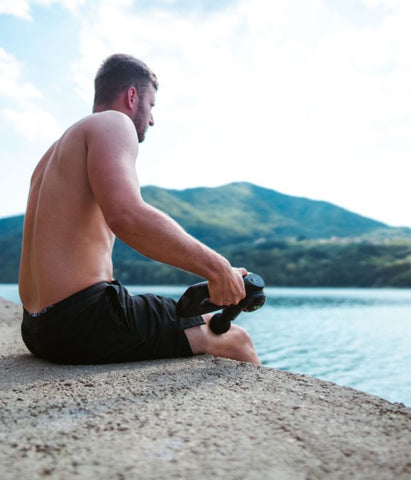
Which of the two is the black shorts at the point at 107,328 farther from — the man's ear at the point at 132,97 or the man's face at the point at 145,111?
the man's ear at the point at 132,97

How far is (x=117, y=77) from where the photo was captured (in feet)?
13.1

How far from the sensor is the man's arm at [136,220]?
297 centimetres

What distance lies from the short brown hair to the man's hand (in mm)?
1816

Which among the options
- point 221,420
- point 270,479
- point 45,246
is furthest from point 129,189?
point 270,479

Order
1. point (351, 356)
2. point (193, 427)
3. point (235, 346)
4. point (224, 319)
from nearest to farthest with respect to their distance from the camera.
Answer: point (193, 427)
point (224, 319)
point (235, 346)
point (351, 356)

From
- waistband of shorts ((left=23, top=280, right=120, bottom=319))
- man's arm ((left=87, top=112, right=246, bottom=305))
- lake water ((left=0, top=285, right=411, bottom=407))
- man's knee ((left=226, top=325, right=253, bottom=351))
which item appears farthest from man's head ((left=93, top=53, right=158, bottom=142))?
lake water ((left=0, top=285, right=411, bottom=407))

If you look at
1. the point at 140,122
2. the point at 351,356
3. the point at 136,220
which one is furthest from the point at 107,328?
the point at 351,356

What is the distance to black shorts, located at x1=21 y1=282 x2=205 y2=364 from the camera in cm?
351

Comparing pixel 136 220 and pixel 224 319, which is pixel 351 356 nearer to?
pixel 224 319

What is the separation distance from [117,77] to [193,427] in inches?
112

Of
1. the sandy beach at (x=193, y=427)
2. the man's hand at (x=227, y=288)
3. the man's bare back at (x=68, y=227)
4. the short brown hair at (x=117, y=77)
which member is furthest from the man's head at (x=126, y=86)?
the sandy beach at (x=193, y=427)

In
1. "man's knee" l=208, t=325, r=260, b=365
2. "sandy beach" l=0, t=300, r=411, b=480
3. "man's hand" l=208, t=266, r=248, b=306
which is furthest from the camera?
"man's knee" l=208, t=325, r=260, b=365

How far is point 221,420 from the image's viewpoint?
7.82 ft

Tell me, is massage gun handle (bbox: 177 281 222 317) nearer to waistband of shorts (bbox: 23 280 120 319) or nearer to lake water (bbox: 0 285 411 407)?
waistband of shorts (bbox: 23 280 120 319)
